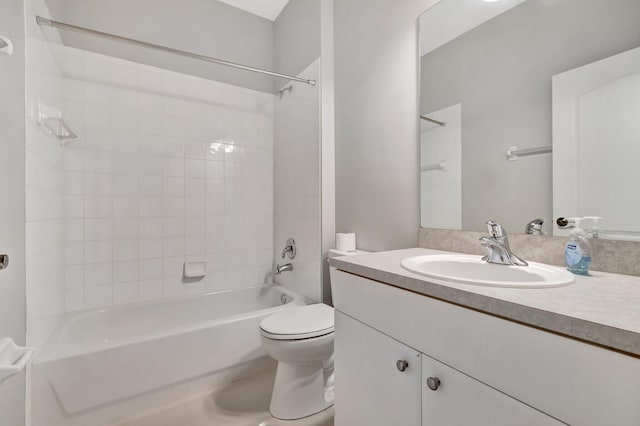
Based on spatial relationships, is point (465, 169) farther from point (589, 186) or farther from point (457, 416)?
point (457, 416)

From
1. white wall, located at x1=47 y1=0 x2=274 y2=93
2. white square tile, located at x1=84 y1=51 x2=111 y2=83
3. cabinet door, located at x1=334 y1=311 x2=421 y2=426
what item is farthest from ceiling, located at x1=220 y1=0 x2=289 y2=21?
cabinet door, located at x1=334 y1=311 x2=421 y2=426

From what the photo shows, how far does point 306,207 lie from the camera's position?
2070 mm

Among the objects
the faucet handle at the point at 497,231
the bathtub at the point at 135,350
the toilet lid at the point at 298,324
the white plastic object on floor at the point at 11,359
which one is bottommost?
the bathtub at the point at 135,350

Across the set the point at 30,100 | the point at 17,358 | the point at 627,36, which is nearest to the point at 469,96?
the point at 627,36

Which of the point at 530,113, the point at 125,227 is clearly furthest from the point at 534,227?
the point at 125,227

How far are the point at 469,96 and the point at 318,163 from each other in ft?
3.29

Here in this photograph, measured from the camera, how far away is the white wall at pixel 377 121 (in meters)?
1.43

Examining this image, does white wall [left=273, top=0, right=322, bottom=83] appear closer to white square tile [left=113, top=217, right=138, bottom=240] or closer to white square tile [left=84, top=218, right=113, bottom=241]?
white square tile [left=113, top=217, right=138, bottom=240]

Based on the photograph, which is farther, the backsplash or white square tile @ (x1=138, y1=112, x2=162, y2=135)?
white square tile @ (x1=138, y1=112, x2=162, y2=135)

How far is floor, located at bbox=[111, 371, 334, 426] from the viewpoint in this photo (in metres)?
1.38

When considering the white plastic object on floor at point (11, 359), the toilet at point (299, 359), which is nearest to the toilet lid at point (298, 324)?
the toilet at point (299, 359)

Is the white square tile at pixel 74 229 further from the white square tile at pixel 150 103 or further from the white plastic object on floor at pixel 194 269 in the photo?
the white square tile at pixel 150 103

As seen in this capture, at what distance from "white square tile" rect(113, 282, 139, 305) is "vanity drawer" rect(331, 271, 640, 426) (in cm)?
192

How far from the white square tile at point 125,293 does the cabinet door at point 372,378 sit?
1670 mm
